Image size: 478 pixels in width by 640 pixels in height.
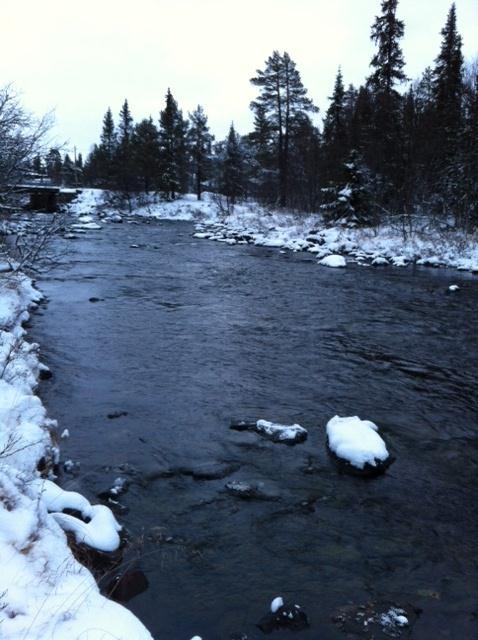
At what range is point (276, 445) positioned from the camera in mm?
6344

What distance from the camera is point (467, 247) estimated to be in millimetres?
21672

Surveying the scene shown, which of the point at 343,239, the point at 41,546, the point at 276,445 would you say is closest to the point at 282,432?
Answer: the point at 276,445

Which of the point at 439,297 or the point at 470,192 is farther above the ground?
the point at 470,192

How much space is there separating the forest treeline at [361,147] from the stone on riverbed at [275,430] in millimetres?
20168

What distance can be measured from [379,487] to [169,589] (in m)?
2.55

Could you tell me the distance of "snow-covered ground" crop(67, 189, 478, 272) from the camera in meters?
21.7

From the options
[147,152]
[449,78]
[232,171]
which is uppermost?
[449,78]

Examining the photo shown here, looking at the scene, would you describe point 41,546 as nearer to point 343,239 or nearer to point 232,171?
point 343,239

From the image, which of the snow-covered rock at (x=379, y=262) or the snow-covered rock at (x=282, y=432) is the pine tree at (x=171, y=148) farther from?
the snow-covered rock at (x=282, y=432)

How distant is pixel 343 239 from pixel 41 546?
81.1ft

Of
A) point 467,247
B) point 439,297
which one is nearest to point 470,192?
point 467,247

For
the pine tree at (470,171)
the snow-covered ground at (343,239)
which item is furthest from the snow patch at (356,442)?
the pine tree at (470,171)

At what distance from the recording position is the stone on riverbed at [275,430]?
6402 mm

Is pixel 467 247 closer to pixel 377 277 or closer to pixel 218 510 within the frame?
pixel 377 277
